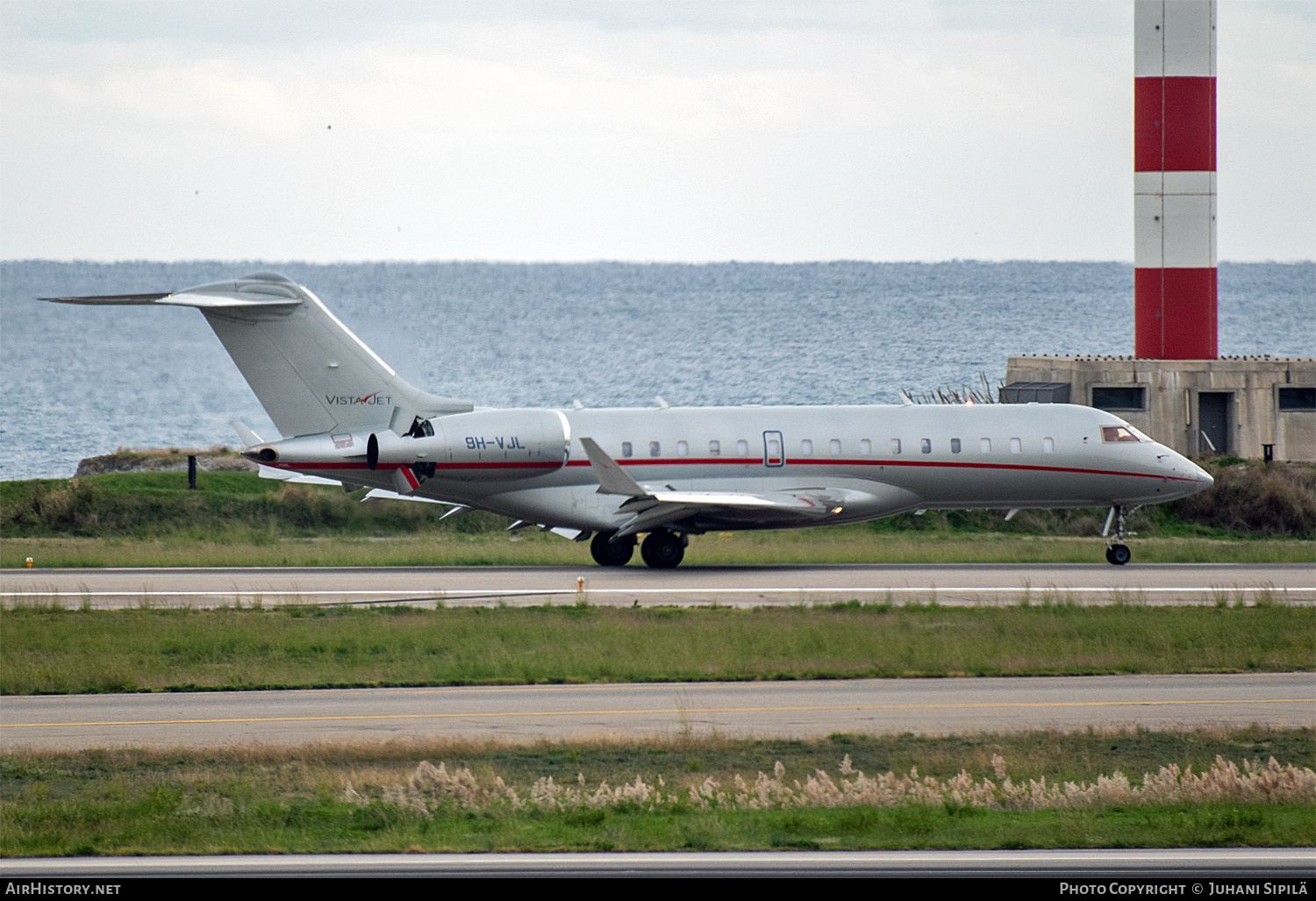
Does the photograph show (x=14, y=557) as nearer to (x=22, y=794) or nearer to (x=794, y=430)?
(x=794, y=430)

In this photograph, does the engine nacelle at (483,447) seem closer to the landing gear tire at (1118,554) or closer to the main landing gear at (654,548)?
the main landing gear at (654,548)

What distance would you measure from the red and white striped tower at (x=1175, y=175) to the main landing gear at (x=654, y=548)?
23060 millimetres

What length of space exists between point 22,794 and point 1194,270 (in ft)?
144

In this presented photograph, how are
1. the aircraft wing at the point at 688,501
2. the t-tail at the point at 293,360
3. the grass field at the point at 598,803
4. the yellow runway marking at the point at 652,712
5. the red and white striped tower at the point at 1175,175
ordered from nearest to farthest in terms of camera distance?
the grass field at the point at 598,803 → the yellow runway marking at the point at 652,712 → the aircraft wing at the point at 688,501 → the t-tail at the point at 293,360 → the red and white striped tower at the point at 1175,175

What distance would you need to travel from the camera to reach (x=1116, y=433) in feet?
116

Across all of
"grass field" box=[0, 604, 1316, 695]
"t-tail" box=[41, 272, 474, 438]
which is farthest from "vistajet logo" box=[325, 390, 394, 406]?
"grass field" box=[0, 604, 1316, 695]

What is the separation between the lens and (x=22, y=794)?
46.1 ft

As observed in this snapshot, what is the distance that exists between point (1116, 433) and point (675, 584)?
1114 cm

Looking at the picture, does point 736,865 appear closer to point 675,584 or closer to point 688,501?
point 675,584

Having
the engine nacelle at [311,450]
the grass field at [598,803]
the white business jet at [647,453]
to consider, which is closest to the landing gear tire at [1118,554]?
the white business jet at [647,453]

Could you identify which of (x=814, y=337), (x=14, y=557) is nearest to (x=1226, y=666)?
(x=14, y=557)

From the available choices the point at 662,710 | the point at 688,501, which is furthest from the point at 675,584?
the point at 662,710

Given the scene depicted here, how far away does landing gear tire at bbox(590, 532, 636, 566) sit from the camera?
34.6 m

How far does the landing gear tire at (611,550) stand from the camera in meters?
34.6
